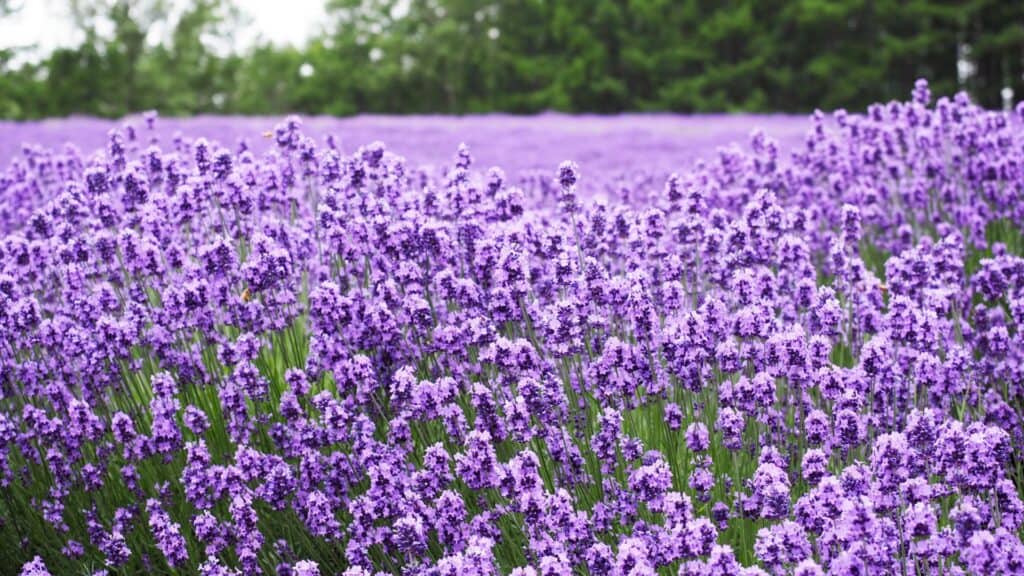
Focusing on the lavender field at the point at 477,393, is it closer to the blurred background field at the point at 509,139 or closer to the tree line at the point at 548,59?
the blurred background field at the point at 509,139

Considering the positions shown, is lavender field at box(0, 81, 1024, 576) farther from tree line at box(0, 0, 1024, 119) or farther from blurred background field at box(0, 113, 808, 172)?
tree line at box(0, 0, 1024, 119)

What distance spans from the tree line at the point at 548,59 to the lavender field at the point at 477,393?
22960 mm

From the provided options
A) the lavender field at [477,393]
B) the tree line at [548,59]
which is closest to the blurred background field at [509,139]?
the lavender field at [477,393]

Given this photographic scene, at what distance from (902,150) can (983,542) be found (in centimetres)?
479

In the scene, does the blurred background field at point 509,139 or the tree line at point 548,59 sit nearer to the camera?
the blurred background field at point 509,139

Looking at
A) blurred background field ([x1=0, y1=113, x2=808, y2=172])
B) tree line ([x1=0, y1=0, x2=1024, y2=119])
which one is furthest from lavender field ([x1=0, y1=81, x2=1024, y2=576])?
tree line ([x1=0, y1=0, x2=1024, y2=119])

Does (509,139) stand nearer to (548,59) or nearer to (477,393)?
(477,393)

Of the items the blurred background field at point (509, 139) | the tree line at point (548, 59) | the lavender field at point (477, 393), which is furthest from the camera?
the tree line at point (548, 59)

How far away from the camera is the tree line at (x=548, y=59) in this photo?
87.8 feet

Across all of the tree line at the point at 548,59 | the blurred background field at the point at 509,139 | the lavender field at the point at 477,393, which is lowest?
the lavender field at the point at 477,393

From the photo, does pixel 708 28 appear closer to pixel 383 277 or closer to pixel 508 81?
pixel 508 81

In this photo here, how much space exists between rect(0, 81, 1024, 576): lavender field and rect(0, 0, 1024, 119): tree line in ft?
75.3

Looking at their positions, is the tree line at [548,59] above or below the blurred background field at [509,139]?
above

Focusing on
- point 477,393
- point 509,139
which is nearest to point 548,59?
point 509,139
